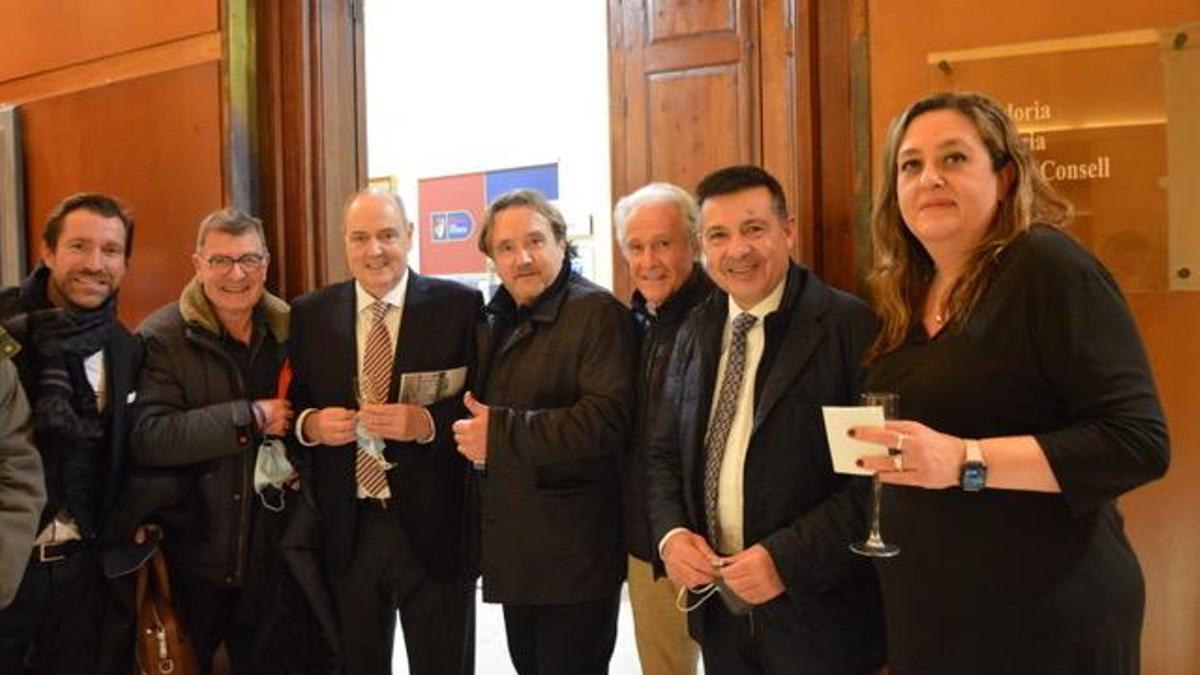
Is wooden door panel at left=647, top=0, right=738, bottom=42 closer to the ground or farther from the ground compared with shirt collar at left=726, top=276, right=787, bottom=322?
farther from the ground

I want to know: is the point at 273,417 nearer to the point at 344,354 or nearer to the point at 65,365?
the point at 344,354

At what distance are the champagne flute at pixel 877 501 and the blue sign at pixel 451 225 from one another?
502cm

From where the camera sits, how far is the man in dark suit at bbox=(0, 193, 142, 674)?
2.16 meters

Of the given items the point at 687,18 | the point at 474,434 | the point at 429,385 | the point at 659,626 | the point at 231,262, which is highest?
the point at 687,18

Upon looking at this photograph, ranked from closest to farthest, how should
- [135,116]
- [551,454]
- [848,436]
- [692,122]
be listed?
1. [848,436]
2. [551,454]
3. [135,116]
4. [692,122]

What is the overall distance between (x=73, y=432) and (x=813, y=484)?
176cm

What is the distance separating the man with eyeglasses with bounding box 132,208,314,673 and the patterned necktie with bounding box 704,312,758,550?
120 cm

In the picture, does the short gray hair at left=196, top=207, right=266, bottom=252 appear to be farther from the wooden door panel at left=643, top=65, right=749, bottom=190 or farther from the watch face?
the wooden door panel at left=643, top=65, right=749, bottom=190

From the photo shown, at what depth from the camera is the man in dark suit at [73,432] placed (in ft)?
7.09

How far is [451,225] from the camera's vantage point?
6.33m

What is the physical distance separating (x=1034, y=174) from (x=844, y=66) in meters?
0.84

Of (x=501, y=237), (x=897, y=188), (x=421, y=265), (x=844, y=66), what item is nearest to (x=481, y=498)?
(x=501, y=237)

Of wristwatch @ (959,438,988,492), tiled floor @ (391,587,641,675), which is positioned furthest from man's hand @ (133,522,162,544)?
wristwatch @ (959,438,988,492)

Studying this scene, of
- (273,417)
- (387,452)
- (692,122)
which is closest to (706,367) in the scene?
(387,452)
